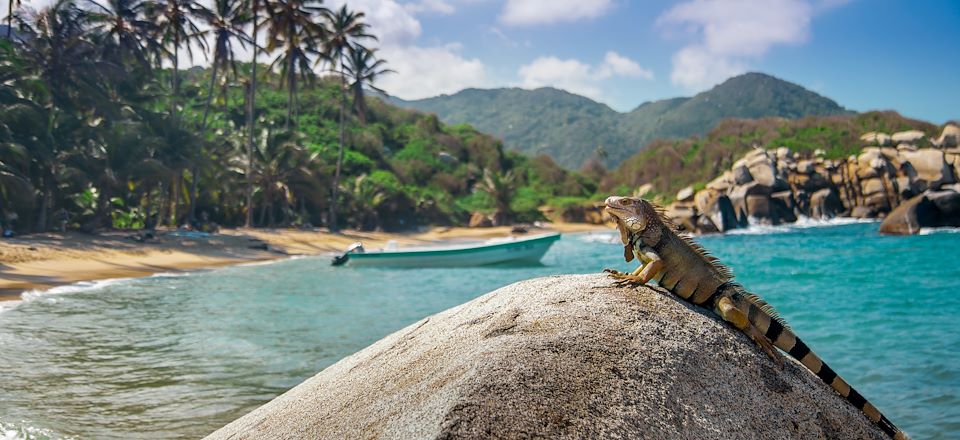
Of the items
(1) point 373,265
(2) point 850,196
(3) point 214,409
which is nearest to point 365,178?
(1) point 373,265

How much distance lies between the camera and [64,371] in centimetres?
912

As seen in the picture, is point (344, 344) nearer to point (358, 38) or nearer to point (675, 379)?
point (675, 379)

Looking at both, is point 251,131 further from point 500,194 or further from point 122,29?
point 500,194

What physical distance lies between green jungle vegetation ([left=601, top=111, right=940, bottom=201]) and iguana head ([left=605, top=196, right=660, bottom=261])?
50331 millimetres

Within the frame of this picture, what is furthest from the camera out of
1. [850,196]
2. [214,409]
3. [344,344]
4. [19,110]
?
[850,196]

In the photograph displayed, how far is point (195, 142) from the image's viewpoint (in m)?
30.5

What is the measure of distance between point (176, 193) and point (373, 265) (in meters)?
13.3

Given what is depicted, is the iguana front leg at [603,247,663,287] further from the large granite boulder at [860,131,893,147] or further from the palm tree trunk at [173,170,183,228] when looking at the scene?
the large granite boulder at [860,131,893,147]

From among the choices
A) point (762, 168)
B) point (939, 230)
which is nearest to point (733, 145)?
point (762, 168)

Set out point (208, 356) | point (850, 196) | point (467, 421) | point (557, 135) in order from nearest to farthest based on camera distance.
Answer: point (467, 421), point (208, 356), point (850, 196), point (557, 135)

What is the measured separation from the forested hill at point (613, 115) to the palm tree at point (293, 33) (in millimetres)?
95068

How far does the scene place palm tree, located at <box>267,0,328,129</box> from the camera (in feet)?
124

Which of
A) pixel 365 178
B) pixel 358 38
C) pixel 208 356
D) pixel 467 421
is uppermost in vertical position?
pixel 358 38

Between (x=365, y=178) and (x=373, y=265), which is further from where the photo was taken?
(x=365, y=178)
